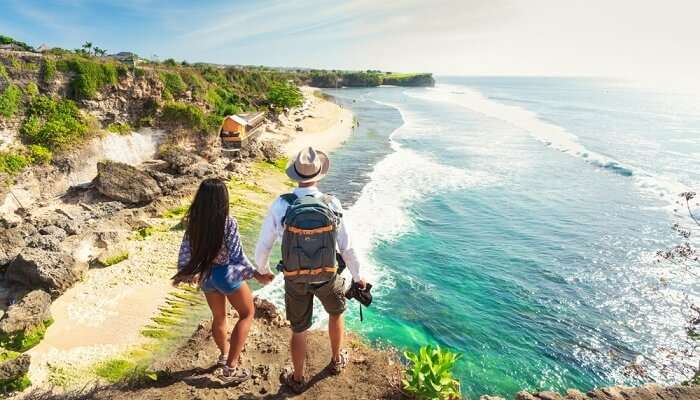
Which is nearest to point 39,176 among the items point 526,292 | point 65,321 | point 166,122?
point 166,122

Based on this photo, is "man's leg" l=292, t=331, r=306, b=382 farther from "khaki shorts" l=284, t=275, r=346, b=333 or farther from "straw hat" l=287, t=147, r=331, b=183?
"straw hat" l=287, t=147, r=331, b=183

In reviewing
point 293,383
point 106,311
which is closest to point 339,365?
point 293,383

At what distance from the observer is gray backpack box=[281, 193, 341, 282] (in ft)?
13.5

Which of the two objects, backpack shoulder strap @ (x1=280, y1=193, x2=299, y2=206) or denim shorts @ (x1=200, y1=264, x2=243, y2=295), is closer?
backpack shoulder strap @ (x1=280, y1=193, x2=299, y2=206)

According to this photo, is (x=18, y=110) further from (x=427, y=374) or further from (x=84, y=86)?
(x=427, y=374)

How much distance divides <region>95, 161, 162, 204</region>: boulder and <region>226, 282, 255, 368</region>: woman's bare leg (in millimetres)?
16363

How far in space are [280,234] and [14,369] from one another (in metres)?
6.81

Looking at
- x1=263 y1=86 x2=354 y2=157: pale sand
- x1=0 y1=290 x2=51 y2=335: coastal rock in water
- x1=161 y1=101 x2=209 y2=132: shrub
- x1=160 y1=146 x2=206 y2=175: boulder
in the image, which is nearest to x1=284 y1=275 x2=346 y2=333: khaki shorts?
x1=0 y1=290 x2=51 y2=335: coastal rock in water

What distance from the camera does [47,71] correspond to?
22344 mm

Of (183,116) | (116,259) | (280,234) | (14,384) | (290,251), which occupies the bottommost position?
(116,259)

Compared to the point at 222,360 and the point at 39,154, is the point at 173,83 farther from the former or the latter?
the point at 222,360

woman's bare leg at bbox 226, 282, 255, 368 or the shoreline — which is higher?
woman's bare leg at bbox 226, 282, 255, 368

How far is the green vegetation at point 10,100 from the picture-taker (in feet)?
65.4

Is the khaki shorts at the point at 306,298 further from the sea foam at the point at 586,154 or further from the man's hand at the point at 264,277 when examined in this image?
the sea foam at the point at 586,154
